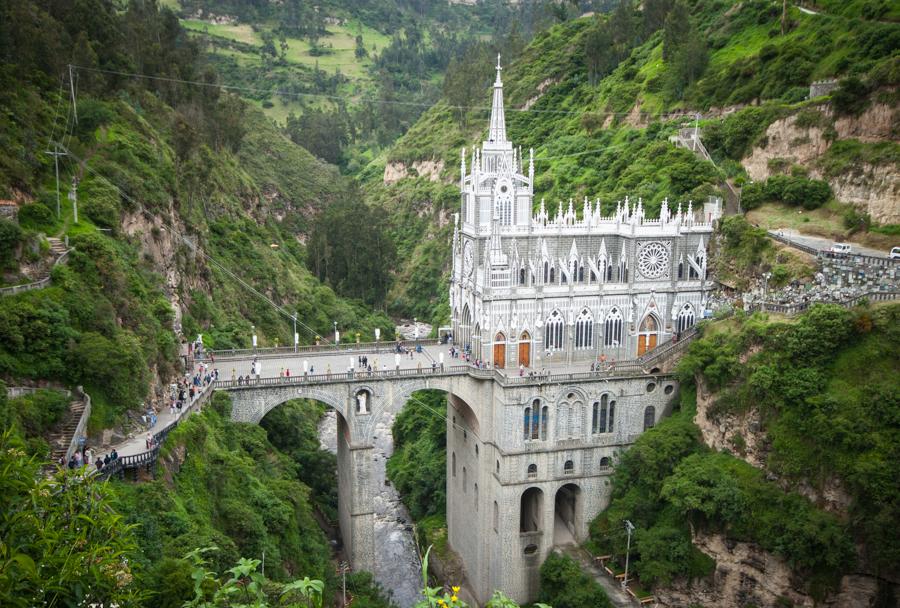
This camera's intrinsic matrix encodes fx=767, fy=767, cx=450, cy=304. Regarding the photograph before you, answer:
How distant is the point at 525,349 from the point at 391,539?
2052 centimetres

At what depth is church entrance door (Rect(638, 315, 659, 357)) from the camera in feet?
180

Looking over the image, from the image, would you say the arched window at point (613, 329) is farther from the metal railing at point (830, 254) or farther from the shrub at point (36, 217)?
the shrub at point (36, 217)

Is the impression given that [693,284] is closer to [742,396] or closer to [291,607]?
[742,396]

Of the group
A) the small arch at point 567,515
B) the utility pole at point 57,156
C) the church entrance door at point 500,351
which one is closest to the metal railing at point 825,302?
the church entrance door at point 500,351

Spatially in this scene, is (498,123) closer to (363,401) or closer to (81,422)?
(363,401)

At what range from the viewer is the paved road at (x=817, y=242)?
167ft

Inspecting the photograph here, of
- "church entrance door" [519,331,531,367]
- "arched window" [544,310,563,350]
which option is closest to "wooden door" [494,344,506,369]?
"church entrance door" [519,331,531,367]

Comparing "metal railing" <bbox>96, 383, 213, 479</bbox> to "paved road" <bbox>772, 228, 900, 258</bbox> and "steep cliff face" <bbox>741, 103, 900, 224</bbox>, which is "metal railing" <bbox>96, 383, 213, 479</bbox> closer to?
"paved road" <bbox>772, 228, 900, 258</bbox>

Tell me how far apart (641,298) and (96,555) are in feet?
149

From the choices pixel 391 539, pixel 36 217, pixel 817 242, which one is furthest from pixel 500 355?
pixel 36 217

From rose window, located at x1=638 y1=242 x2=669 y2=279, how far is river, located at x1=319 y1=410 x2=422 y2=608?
1097 inches

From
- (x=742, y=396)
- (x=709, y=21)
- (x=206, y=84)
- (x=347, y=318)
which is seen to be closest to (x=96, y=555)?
(x=742, y=396)

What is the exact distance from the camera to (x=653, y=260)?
2126 inches

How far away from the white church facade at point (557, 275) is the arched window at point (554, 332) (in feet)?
0.23
